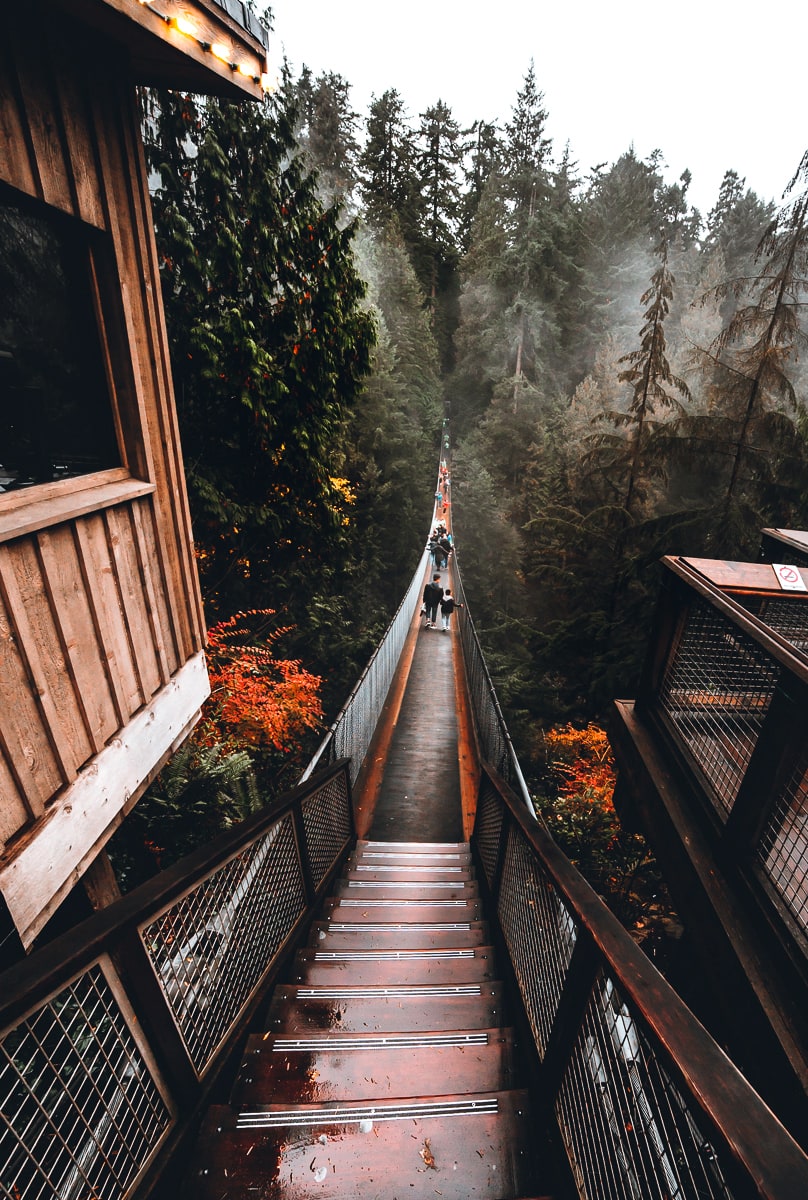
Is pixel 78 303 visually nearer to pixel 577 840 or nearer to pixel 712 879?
pixel 712 879

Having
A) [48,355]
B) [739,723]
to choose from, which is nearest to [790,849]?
[739,723]

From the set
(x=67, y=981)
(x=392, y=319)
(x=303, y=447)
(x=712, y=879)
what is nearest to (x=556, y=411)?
(x=392, y=319)

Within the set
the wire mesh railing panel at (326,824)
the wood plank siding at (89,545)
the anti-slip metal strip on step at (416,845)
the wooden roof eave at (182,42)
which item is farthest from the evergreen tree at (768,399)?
the wood plank siding at (89,545)

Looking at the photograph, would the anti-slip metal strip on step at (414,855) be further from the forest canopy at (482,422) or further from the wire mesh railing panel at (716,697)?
the forest canopy at (482,422)

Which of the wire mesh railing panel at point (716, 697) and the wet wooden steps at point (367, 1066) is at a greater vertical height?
the wire mesh railing panel at point (716, 697)

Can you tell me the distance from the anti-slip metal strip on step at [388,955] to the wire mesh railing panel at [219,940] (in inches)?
15.0

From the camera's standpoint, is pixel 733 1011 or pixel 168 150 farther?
pixel 168 150

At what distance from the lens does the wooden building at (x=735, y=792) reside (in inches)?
82.7

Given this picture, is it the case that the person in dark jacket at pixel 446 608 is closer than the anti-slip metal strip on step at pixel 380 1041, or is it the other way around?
the anti-slip metal strip on step at pixel 380 1041

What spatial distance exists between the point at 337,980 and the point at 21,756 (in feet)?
6.74

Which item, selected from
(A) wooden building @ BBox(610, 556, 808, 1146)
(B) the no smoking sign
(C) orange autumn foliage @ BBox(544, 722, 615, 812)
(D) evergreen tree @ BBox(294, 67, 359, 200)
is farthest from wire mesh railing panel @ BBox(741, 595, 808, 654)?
(D) evergreen tree @ BBox(294, 67, 359, 200)

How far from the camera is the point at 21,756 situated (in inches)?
74.4

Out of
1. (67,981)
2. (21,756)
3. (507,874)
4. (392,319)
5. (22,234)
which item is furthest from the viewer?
(392,319)

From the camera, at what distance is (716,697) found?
3490 mm
